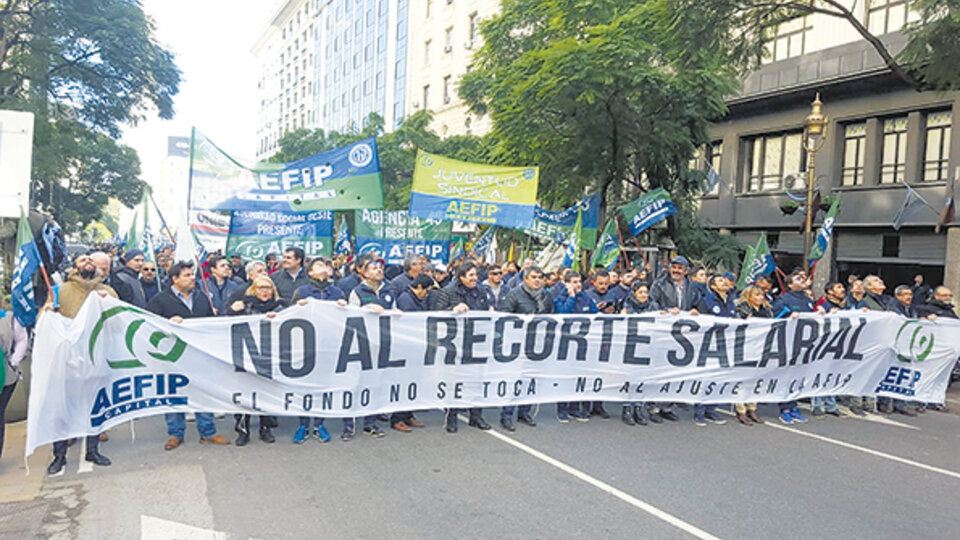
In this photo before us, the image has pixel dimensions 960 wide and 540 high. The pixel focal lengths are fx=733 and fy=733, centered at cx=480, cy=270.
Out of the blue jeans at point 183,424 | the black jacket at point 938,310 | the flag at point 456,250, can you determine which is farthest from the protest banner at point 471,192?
the flag at point 456,250

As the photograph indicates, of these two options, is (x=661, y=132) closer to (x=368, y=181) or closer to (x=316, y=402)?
(x=368, y=181)

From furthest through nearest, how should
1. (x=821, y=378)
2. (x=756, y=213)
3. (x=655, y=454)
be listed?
1. (x=756, y=213)
2. (x=821, y=378)
3. (x=655, y=454)

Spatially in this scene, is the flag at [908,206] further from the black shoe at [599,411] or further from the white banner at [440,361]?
the black shoe at [599,411]

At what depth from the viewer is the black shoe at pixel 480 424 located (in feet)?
25.2

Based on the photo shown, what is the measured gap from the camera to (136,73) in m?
24.8

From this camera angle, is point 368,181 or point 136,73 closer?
point 368,181

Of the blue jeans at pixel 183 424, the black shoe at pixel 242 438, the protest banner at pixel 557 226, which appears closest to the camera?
the blue jeans at pixel 183 424

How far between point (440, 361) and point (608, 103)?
1036 centimetres

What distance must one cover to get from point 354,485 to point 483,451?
4.86ft

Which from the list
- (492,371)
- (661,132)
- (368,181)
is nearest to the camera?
(492,371)

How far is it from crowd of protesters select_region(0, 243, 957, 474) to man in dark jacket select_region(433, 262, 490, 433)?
1 centimetres

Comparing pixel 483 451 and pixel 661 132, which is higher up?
pixel 661 132

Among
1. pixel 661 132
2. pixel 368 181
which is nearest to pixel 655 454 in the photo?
pixel 368 181

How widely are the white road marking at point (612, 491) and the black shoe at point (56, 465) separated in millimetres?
3797
